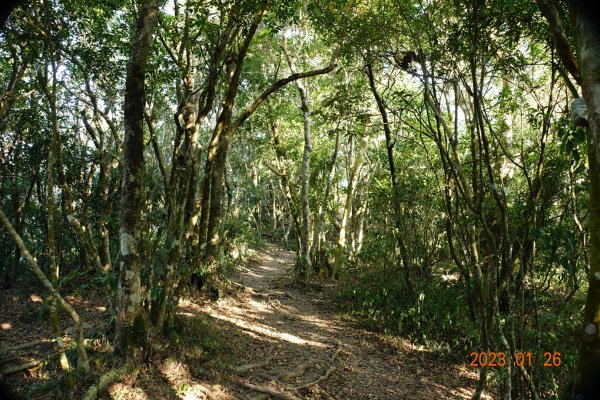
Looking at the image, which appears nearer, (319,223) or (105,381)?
(105,381)

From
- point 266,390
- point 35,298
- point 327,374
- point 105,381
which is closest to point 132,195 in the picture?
point 105,381

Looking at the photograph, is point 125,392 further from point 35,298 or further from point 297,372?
point 35,298

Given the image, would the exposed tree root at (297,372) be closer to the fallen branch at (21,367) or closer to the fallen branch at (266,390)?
the fallen branch at (266,390)

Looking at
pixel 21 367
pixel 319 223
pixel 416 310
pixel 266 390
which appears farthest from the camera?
pixel 319 223

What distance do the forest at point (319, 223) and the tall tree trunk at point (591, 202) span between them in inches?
0.5

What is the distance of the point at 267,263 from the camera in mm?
21609

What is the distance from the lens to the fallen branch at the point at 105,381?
13.9 ft

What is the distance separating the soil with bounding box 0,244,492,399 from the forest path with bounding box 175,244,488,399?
0.06ft

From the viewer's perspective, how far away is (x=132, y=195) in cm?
507

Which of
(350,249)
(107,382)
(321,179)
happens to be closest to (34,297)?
(107,382)

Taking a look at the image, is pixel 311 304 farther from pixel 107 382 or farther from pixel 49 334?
pixel 107 382

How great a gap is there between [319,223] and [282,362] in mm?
7749
